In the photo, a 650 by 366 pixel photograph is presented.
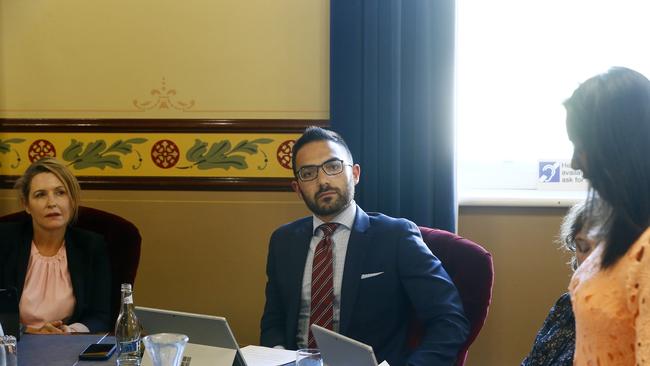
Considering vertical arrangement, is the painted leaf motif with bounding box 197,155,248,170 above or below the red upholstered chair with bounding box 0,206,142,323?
above

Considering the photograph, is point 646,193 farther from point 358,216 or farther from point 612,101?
point 358,216

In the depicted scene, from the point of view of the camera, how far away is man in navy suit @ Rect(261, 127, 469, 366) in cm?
203

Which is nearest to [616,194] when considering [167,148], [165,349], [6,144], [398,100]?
[165,349]

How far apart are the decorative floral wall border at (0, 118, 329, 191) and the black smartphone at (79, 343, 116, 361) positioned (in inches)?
55.7

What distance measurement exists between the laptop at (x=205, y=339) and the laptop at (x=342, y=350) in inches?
7.6

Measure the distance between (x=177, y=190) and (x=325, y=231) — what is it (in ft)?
3.89

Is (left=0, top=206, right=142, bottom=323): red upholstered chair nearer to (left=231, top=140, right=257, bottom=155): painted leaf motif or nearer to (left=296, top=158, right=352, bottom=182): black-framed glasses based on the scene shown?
(left=231, top=140, right=257, bottom=155): painted leaf motif

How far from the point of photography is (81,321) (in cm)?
241

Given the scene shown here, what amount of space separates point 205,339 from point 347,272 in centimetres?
70

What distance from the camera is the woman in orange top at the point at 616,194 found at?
1102 millimetres

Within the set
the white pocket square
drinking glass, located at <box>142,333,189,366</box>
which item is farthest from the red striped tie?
drinking glass, located at <box>142,333,189,366</box>

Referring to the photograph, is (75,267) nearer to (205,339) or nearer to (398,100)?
(205,339)

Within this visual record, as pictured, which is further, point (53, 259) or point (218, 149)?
point (218, 149)

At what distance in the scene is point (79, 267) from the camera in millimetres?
2490
